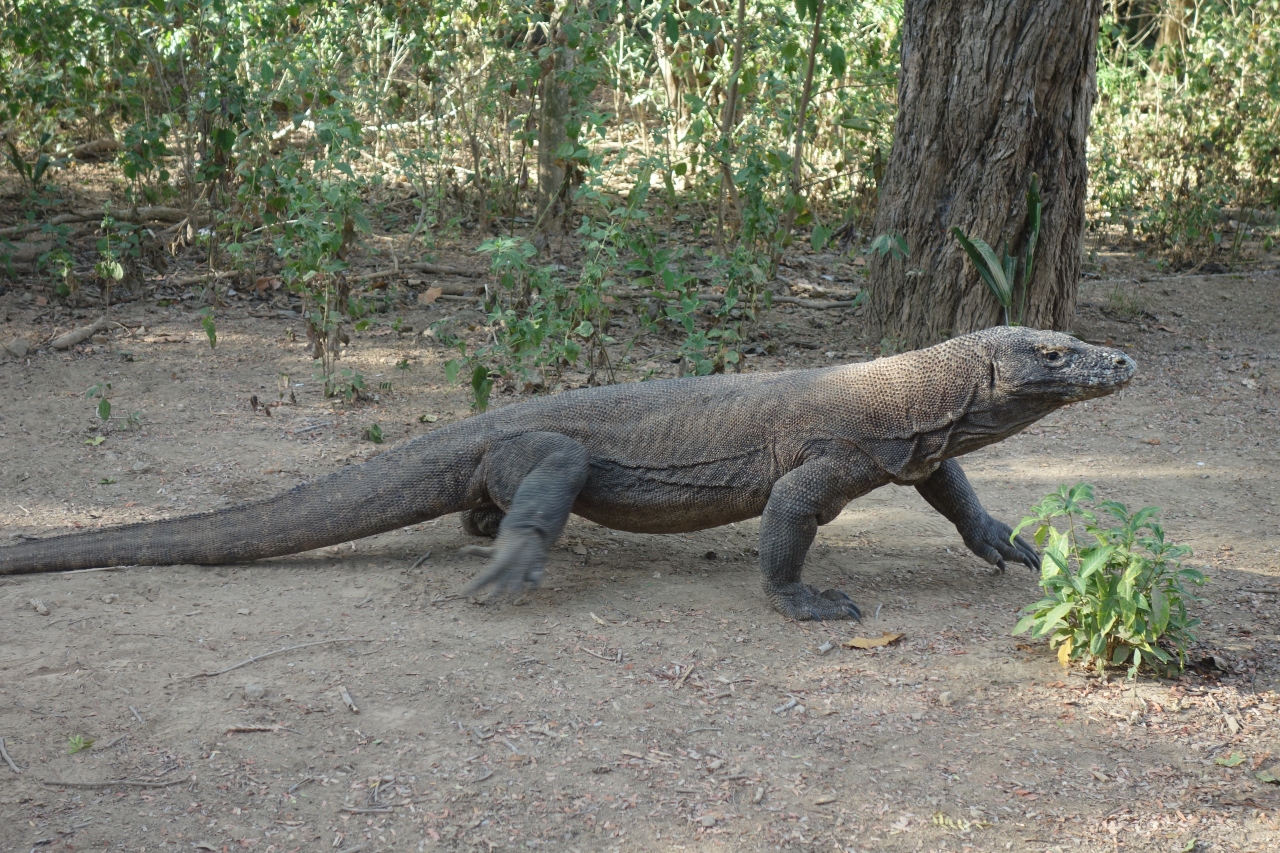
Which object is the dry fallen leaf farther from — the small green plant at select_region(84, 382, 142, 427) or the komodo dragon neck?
the small green plant at select_region(84, 382, 142, 427)

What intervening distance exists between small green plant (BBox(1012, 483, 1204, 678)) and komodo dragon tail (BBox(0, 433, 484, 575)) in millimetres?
1879

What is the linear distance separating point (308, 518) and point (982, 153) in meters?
4.17

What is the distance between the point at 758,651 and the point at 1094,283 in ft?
19.2

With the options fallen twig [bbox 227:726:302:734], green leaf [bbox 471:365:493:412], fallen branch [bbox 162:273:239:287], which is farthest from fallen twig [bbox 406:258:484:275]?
fallen twig [bbox 227:726:302:734]

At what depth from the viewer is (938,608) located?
3637 mm

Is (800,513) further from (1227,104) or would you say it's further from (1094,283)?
(1227,104)

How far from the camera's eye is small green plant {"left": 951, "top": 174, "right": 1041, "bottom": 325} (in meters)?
6.00

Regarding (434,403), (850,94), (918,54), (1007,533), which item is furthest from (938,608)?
(850,94)

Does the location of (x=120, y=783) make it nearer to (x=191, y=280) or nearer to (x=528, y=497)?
(x=528, y=497)

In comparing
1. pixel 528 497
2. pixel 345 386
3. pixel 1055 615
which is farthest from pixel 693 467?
pixel 345 386

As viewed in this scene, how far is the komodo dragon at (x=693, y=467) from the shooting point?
3512 mm

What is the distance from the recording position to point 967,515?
154 inches

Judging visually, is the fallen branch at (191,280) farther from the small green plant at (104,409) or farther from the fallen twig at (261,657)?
the fallen twig at (261,657)

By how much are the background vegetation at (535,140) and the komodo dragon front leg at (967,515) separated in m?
1.68
